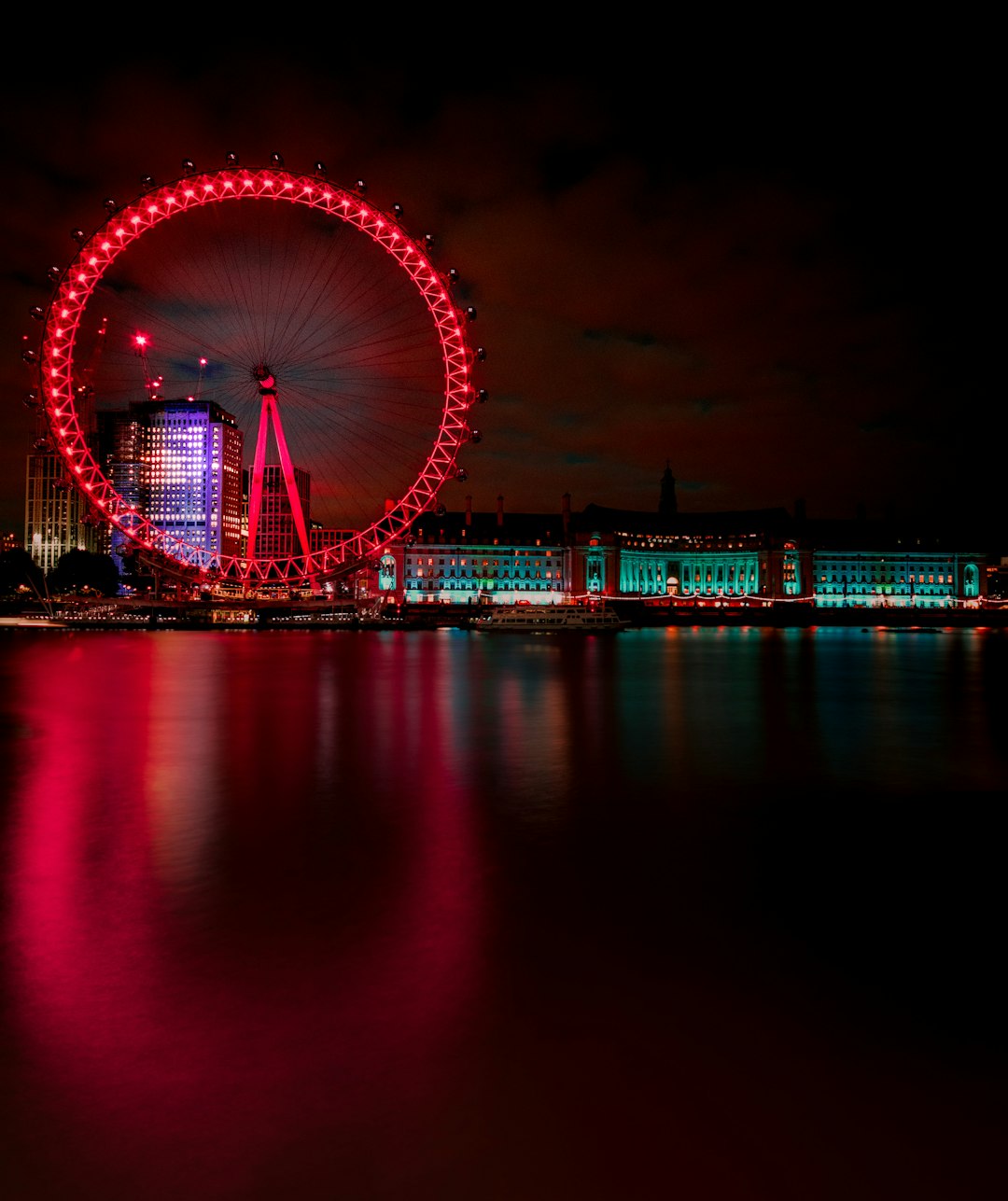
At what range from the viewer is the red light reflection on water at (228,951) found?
3.32 meters

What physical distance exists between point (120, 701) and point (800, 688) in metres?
14.5

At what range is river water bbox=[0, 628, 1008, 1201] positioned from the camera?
310 centimetres

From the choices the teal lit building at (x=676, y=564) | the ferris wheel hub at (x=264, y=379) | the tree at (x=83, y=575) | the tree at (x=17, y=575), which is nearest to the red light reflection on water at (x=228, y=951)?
the ferris wheel hub at (x=264, y=379)

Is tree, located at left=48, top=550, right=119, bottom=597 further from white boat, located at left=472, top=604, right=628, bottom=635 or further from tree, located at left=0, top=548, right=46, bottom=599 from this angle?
white boat, located at left=472, top=604, right=628, bottom=635

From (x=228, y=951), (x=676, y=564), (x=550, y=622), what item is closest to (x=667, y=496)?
(x=676, y=564)

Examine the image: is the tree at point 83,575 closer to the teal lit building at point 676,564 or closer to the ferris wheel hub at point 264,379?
the teal lit building at point 676,564

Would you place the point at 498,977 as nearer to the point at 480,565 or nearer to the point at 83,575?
the point at 83,575

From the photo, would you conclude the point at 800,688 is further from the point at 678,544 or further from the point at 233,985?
the point at 678,544

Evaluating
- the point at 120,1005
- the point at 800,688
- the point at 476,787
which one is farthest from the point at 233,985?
the point at 800,688

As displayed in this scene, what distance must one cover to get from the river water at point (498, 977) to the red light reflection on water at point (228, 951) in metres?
0.02

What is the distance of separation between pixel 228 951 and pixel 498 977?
4.79ft

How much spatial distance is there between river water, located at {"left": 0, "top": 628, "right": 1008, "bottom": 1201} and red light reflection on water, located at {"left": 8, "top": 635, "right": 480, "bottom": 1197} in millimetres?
21

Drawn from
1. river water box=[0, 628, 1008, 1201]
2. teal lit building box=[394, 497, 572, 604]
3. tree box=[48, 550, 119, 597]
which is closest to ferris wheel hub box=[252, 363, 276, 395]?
river water box=[0, 628, 1008, 1201]

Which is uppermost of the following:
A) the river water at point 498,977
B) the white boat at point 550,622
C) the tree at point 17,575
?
the tree at point 17,575
